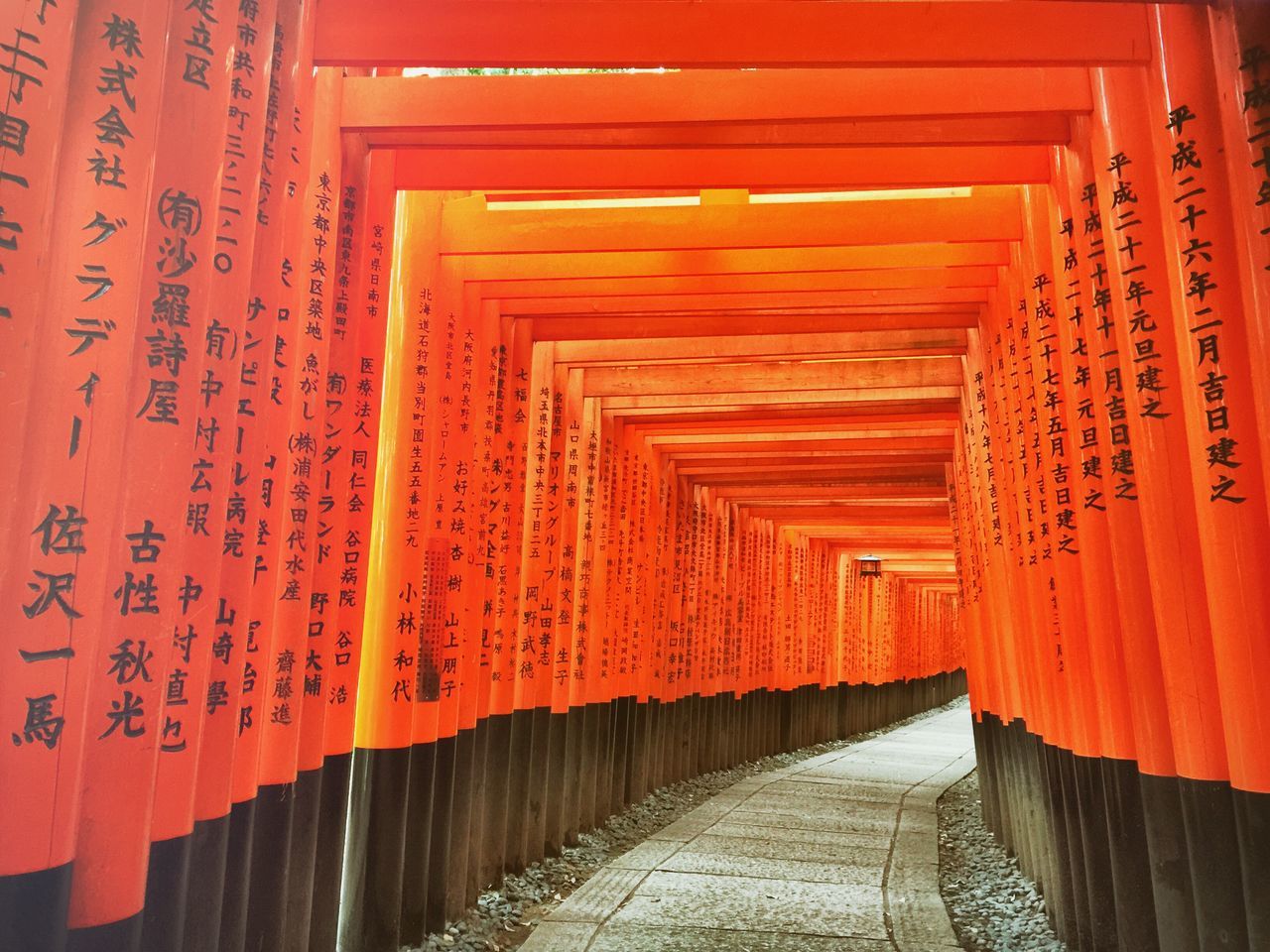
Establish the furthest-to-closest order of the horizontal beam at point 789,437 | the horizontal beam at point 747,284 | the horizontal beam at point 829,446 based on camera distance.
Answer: the horizontal beam at point 829,446, the horizontal beam at point 789,437, the horizontal beam at point 747,284

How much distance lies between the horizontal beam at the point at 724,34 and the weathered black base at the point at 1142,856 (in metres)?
2.57

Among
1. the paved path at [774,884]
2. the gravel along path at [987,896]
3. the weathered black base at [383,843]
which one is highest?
the weathered black base at [383,843]

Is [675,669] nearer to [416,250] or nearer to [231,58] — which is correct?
[416,250]

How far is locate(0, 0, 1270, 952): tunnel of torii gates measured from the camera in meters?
2.30

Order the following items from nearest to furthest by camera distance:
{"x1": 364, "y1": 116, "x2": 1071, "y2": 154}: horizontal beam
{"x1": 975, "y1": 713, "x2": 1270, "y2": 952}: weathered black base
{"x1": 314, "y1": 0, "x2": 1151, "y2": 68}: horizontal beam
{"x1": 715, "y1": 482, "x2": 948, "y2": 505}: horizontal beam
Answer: {"x1": 975, "y1": 713, "x2": 1270, "y2": 952}: weathered black base → {"x1": 314, "y1": 0, "x2": 1151, "y2": 68}: horizontal beam → {"x1": 364, "y1": 116, "x2": 1071, "y2": 154}: horizontal beam → {"x1": 715, "y1": 482, "x2": 948, "y2": 505}: horizontal beam

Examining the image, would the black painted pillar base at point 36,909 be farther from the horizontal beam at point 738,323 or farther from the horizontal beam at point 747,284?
the horizontal beam at point 738,323

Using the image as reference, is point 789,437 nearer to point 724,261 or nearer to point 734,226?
point 724,261

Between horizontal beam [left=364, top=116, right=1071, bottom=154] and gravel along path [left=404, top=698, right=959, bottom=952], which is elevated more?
horizontal beam [left=364, top=116, right=1071, bottom=154]

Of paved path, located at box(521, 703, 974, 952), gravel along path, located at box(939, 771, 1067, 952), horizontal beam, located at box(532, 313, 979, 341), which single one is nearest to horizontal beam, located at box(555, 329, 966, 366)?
horizontal beam, located at box(532, 313, 979, 341)

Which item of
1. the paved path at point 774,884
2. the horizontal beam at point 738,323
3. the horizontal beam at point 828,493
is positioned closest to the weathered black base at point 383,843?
the paved path at point 774,884

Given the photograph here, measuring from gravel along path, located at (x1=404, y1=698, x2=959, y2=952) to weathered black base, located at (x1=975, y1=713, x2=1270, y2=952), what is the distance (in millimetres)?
2870

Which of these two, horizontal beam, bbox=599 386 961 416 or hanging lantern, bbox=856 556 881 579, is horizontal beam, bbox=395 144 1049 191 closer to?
horizontal beam, bbox=599 386 961 416

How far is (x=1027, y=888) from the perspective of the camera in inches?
252

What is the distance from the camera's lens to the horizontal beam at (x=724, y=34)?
11.4 ft
